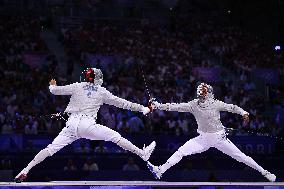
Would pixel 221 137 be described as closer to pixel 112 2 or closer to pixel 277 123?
pixel 277 123

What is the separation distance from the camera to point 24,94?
1546 cm

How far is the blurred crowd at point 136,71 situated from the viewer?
49.3 ft

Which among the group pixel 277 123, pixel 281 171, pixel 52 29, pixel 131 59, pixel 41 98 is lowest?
pixel 281 171

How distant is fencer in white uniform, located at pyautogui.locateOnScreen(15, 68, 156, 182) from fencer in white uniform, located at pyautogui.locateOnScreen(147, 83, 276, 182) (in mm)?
633

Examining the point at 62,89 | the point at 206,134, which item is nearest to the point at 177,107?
the point at 206,134

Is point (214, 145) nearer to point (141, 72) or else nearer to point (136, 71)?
point (141, 72)

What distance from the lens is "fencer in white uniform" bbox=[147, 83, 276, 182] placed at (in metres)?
8.79

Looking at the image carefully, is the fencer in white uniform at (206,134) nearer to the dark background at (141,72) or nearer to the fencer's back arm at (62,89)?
the fencer's back arm at (62,89)

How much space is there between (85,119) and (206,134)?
2.21 metres

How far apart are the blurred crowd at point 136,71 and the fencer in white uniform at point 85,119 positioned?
19.6ft

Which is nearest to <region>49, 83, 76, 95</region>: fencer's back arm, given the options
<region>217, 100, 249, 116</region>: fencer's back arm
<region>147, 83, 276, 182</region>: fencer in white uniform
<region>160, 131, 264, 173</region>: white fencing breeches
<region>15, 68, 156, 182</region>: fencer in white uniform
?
<region>15, 68, 156, 182</region>: fencer in white uniform

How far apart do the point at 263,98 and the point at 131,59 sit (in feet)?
16.4

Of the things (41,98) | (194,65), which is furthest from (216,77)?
(41,98)

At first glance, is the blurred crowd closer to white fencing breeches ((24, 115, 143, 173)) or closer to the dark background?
the dark background
